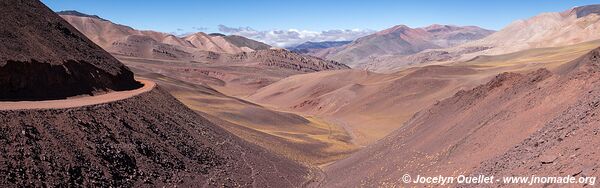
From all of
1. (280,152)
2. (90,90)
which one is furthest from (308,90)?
(90,90)

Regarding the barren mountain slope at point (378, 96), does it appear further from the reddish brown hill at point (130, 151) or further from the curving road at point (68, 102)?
the curving road at point (68, 102)

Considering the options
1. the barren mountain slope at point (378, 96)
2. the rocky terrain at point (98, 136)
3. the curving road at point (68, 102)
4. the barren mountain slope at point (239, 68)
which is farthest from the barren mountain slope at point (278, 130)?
the barren mountain slope at point (239, 68)

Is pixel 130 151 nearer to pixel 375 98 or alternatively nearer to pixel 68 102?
pixel 68 102

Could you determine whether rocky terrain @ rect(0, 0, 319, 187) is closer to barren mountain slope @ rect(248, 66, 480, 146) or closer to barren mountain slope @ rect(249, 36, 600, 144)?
barren mountain slope @ rect(248, 66, 480, 146)

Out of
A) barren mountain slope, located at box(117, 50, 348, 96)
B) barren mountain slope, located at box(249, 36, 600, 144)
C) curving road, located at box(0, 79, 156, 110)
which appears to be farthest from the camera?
barren mountain slope, located at box(117, 50, 348, 96)

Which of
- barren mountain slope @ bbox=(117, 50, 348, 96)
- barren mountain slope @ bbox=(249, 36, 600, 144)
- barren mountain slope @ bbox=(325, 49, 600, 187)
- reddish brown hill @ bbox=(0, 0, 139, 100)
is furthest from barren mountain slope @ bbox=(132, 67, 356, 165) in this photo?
barren mountain slope @ bbox=(117, 50, 348, 96)
